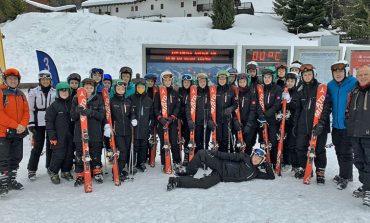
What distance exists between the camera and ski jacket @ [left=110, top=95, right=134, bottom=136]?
6.39 m

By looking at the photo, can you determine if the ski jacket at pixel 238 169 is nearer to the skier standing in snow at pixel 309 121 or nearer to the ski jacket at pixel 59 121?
the skier standing in snow at pixel 309 121

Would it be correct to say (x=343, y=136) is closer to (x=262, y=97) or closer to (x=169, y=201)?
(x=262, y=97)

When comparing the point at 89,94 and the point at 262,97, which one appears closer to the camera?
the point at 89,94

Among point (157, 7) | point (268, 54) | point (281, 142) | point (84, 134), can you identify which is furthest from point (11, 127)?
point (157, 7)

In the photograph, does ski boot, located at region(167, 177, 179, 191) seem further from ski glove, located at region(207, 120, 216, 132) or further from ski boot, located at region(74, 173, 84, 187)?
ski boot, located at region(74, 173, 84, 187)

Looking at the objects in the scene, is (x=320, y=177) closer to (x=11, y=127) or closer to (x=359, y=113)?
(x=359, y=113)

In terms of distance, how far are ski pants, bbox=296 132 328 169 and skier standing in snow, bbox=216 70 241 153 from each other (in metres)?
1.34

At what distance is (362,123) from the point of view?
4.87 meters

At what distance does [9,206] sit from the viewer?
16.5 feet

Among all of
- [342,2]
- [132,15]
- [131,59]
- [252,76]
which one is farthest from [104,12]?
[252,76]

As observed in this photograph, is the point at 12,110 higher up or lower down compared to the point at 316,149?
higher up

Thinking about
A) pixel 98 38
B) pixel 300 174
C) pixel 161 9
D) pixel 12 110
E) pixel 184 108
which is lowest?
pixel 300 174

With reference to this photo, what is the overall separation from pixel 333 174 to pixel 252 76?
9.13ft

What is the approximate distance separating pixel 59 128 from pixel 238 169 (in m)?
3.62
